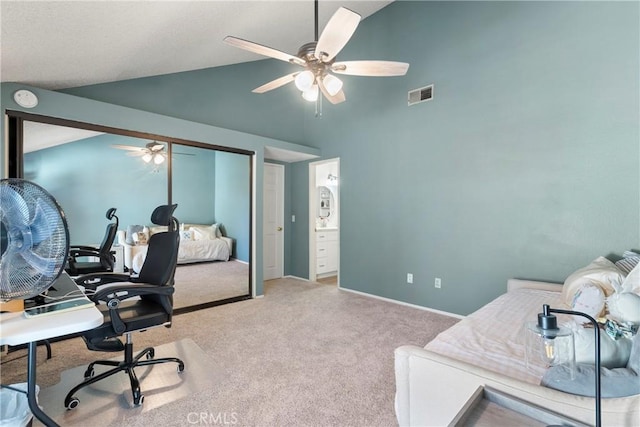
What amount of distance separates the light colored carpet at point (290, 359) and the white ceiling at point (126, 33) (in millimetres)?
2218

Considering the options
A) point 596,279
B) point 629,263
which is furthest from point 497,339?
point 629,263

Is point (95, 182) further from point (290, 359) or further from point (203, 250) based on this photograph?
point (290, 359)

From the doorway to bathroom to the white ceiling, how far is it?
2122mm

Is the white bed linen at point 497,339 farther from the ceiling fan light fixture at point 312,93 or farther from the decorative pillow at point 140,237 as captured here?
the decorative pillow at point 140,237

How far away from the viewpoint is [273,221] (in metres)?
5.07

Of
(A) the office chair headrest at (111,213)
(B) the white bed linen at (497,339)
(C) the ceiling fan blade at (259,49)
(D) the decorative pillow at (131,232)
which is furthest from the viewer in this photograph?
(D) the decorative pillow at (131,232)

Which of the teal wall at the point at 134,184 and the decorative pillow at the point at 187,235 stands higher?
the teal wall at the point at 134,184

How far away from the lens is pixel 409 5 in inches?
145

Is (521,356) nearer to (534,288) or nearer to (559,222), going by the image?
(534,288)

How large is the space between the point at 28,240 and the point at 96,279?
1.10m

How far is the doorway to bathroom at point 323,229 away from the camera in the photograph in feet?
16.1

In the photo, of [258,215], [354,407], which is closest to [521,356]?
[354,407]

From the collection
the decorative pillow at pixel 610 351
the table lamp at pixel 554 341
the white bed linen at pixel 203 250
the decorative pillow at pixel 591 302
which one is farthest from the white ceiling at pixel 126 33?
the decorative pillow at pixel 591 302

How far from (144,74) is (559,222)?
4.43 metres
